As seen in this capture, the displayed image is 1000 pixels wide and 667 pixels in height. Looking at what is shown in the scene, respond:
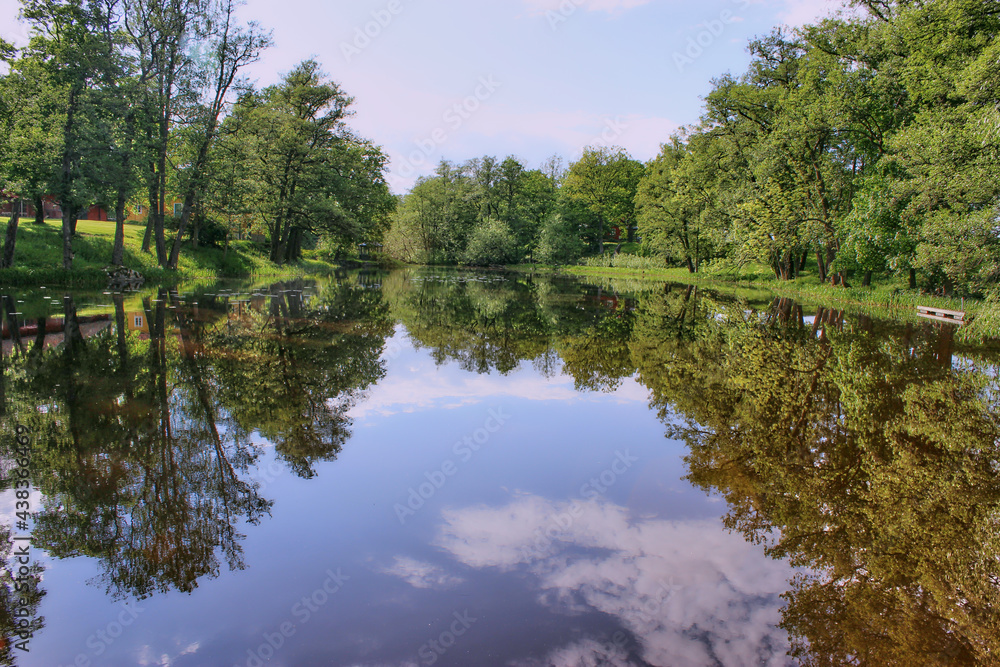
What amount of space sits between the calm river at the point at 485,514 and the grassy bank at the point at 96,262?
14.6 meters

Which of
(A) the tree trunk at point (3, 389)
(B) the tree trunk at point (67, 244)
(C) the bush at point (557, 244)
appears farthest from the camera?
(C) the bush at point (557, 244)

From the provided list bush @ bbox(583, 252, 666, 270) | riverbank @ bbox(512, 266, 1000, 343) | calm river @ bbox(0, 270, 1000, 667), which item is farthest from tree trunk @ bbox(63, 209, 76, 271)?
bush @ bbox(583, 252, 666, 270)

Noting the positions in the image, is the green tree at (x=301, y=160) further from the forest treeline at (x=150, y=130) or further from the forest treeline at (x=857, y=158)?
the forest treeline at (x=857, y=158)

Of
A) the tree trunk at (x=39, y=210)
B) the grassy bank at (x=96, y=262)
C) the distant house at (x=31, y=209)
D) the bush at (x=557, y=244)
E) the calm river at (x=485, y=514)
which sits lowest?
the calm river at (x=485, y=514)

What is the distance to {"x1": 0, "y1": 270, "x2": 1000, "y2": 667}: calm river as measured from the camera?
308 cm

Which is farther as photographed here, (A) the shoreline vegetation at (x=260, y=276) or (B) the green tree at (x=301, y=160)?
(B) the green tree at (x=301, y=160)

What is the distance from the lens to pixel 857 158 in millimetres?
32562

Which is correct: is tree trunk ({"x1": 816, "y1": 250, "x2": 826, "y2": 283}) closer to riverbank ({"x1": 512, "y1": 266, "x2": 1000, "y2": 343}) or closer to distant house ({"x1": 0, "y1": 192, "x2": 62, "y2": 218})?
riverbank ({"x1": 512, "y1": 266, "x2": 1000, "y2": 343})

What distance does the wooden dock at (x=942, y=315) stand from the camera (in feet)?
63.7

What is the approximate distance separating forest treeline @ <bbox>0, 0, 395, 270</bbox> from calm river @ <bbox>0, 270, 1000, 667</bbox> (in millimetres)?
14790

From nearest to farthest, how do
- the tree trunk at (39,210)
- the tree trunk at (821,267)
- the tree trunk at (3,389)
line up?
1. the tree trunk at (3,389)
2. the tree trunk at (39,210)
3. the tree trunk at (821,267)

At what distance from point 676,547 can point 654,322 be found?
45.9 ft

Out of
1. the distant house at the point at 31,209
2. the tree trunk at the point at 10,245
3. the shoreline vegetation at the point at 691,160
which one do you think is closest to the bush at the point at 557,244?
the shoreline vegetation at the point at 691,160

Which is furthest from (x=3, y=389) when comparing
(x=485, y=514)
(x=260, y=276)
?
(x=260, y=276)
